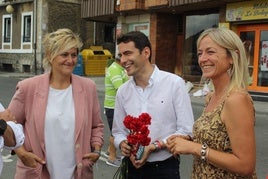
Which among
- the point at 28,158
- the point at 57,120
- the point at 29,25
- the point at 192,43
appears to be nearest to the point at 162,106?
the point at 57,120

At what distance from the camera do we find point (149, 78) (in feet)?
9.89

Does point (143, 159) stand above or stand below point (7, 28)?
below

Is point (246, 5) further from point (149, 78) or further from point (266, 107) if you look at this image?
point (149, 78)

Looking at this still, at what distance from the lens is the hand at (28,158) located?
2.85 metres

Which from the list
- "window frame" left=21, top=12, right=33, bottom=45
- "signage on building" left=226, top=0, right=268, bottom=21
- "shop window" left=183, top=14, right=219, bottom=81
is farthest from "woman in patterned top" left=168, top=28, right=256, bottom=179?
"window frame" left=21, top=12, right=33, bottom=45

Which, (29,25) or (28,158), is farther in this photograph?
(29,25)

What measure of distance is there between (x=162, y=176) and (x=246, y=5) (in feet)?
44.0

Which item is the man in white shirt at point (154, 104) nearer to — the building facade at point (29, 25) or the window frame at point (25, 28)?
the building facade at point (29, 25)

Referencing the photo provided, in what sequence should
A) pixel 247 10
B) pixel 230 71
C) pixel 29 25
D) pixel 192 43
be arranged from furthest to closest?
pixel 29 25
pixel 192 43
pixel 247 10
pixel 230 71

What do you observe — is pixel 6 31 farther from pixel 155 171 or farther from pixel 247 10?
pixel 155 171

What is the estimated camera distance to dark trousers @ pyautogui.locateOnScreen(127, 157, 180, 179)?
2963 millimetres

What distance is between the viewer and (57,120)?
2943mm

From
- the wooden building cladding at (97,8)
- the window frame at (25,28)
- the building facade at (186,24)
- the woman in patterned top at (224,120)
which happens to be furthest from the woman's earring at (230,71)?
the window frame at (25,28)

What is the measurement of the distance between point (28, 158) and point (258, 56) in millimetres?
13766
